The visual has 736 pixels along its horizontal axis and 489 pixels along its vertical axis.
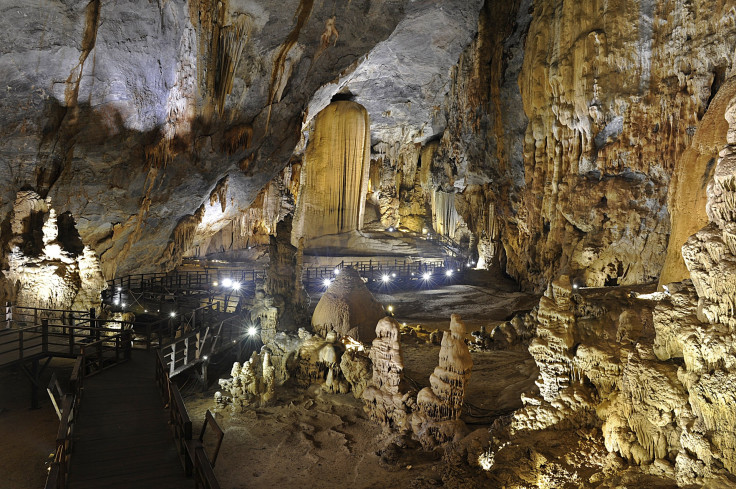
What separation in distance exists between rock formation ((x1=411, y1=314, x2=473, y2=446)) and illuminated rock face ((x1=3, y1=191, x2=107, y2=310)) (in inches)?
355

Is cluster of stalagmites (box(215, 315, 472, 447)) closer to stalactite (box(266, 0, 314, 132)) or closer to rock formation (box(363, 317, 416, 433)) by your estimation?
rock formation (box(363, 317, 416, 433))

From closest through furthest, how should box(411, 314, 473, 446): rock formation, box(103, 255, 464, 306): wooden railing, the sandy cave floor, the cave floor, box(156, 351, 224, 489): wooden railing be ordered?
box(156, 351, 224, 489): wooden railing < the sandy cave floor < the cave floor < box(411, 314, 473, 446): rock formation < box(103, 255, 464, 306): wooden railing

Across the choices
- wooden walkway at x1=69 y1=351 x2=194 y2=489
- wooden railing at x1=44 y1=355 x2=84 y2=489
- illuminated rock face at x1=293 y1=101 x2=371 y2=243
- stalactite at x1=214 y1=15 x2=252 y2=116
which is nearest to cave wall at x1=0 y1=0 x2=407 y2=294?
stalactite at x1=214 y1=15 x2=252 y2=116

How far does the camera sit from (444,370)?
28.9 feet

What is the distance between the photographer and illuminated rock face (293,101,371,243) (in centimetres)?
2786

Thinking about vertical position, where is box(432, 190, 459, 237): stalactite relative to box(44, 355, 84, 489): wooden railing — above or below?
above

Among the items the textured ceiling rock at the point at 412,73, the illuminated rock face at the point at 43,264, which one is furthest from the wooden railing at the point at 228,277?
the textured ceiling rock at the point at 412,73

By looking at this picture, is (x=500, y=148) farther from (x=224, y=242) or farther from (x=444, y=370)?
(x=224, y=242)

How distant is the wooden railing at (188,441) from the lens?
4812 millimetres

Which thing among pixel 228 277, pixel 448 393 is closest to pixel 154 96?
pixel 228 277

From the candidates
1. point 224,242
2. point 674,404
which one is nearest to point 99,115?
point 674,404

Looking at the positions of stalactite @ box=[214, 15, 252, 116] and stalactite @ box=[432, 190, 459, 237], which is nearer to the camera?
stalactite @ box=[214, 15, 252, 116]

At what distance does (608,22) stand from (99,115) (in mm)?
15061

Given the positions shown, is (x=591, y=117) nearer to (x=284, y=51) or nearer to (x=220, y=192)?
(x=284, y=51)
